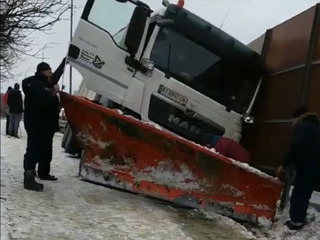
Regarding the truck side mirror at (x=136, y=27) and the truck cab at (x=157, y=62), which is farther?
the truck cab at (x=157, y=62)

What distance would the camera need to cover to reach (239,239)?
5688 mm

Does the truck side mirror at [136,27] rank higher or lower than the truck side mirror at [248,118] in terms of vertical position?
higher

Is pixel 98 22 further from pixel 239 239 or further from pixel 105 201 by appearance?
pixel 239 239

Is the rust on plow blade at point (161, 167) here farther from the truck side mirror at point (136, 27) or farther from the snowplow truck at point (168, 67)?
the truck side mirror at point (136, 27)

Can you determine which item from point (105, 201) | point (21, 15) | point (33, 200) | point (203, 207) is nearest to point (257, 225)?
point (203, 207)

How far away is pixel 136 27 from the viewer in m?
7.70

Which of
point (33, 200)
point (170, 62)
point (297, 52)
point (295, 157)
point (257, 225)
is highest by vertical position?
point (297, 52)

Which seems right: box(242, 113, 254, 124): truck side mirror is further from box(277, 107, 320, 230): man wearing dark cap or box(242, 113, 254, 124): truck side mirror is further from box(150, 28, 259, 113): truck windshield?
box(277, 107, 320, 230): man wearing dark cap

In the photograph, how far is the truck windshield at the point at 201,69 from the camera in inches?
311

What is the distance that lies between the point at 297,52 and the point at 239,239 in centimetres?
312

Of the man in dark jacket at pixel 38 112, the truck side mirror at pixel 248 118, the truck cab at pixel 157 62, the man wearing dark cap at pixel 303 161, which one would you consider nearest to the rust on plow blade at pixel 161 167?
the man wearing dark cap at pixel 303 161

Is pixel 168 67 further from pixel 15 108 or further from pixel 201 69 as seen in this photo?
pixel 15 108

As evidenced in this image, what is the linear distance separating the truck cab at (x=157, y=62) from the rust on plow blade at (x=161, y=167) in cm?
131

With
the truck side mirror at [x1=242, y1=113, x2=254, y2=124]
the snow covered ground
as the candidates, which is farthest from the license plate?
the snow covered ground
